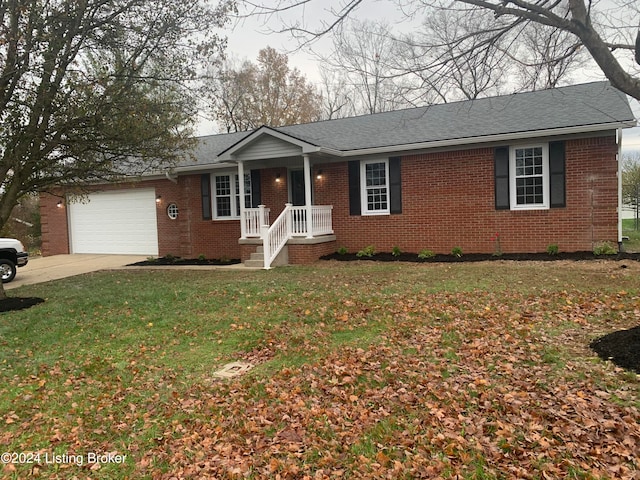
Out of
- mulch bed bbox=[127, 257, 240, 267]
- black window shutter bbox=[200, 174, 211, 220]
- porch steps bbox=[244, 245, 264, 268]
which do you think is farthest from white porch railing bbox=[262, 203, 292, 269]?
black window shutter bbox=[200, 174, 211, 220]

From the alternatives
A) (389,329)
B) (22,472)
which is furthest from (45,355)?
(389,329)

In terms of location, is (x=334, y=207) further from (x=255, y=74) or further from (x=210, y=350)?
(x=255, y=74)

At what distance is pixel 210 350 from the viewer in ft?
18.9

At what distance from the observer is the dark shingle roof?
11.3 m

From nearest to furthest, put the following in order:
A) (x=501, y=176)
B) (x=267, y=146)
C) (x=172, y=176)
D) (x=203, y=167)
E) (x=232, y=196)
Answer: (x=501, y=176)
(x=267, y=146)
(x=203, y=167)
(x=232, y=196)
(x=172, y=176)

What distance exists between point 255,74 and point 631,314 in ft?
101

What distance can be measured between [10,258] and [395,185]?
10.7 metres

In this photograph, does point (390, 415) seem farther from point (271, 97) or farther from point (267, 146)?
point (271, 97)

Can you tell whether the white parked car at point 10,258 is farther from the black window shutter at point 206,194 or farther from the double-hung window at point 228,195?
the double-hung window at point 228,195

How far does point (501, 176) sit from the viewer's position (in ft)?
39.5

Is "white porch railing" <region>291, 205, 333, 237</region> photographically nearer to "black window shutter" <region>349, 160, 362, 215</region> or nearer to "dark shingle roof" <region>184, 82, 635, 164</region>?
"black window shutter" <region>349, 160, 362, 215</region>

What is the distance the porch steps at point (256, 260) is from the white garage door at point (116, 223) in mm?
5920

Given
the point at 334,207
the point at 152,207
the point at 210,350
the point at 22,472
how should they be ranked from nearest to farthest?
the point at 22,472 < the point at 210,350 < the point at 334,207 < the point at 152,207

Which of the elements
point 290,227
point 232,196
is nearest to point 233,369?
point 290,227
